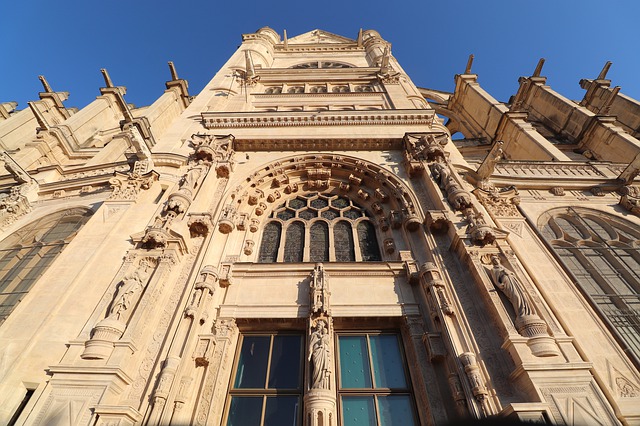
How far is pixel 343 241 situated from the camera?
10180 millimetres

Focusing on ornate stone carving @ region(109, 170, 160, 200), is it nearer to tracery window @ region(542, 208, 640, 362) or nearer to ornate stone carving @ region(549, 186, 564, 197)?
tracery window @ region(542, 208, 640, 362)

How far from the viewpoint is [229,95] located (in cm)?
1772

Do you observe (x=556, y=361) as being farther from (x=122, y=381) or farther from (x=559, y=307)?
(x=122, y=381)

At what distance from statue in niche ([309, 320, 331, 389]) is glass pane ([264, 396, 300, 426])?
2.56ft

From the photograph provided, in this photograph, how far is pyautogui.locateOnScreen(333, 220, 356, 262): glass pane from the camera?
9599mm

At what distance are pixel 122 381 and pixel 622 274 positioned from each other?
36.6 ft

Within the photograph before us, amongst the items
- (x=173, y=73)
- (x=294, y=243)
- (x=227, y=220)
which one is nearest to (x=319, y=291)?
A: (x=294, y=243)

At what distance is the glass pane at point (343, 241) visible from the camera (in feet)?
31.5

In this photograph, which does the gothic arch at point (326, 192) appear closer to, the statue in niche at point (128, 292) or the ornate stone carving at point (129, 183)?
the ornate stone carving at point (129, 183)

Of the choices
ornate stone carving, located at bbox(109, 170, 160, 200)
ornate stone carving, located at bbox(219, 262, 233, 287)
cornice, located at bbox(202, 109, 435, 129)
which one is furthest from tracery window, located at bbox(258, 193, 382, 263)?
ornate stone carving, located at bbox(109, 170, 160, 200)

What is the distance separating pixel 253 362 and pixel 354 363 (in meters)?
2.06

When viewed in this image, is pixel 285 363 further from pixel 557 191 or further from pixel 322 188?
pixel 557 191

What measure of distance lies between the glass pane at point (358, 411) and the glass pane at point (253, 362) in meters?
1.63

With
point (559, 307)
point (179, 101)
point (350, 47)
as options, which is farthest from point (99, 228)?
point (350, 47)
